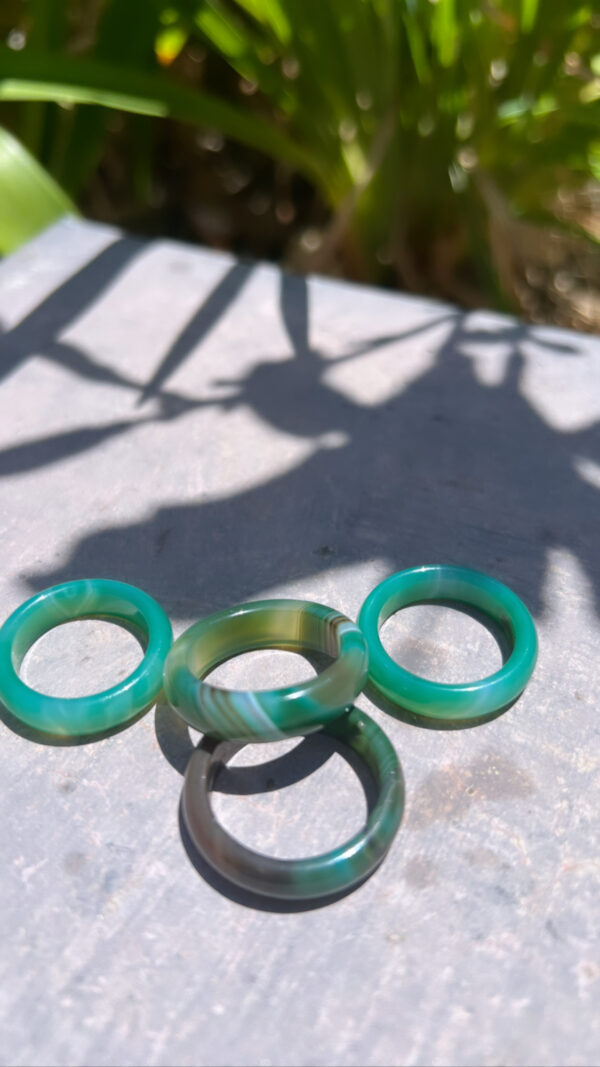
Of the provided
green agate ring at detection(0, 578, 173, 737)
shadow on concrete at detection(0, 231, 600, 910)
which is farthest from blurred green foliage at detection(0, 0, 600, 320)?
green agate ring at detection(0, 578, 173, 737)

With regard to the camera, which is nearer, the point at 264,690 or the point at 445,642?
the point at 264,690

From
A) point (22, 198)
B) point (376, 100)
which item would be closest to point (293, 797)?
point (22, 198)

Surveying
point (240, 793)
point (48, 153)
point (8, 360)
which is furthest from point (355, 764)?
point (48, 153)

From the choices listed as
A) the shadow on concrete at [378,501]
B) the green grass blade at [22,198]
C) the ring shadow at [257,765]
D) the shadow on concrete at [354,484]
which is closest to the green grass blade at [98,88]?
the green grass blade at [22,198]

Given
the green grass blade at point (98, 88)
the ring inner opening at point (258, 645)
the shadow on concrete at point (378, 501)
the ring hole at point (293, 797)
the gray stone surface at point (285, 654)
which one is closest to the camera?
the gray stone surface at point (285, 654)

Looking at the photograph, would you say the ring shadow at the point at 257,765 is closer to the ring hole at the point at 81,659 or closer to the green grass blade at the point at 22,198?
the ring hole at the point at 81,659

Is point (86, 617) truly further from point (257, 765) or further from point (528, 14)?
point (528, 14)

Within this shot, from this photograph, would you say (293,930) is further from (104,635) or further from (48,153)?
(48,153)
